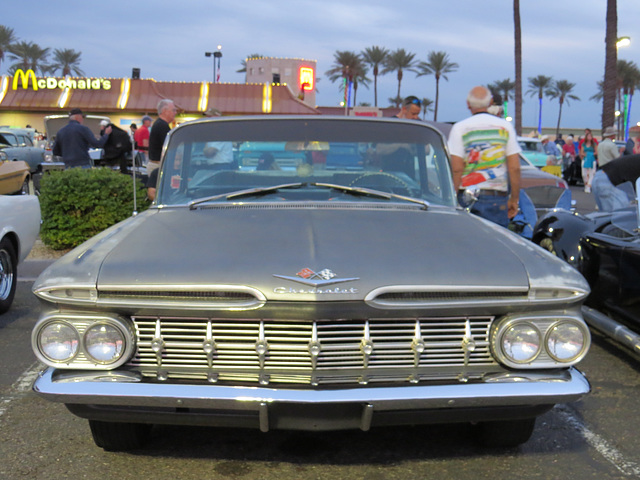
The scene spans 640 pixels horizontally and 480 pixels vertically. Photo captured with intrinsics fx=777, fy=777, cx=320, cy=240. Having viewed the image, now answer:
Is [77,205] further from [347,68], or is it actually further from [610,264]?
[347,68]

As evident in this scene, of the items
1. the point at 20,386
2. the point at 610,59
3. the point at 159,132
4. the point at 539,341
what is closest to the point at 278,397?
the point at 539,341

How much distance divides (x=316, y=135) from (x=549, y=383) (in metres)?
2.01

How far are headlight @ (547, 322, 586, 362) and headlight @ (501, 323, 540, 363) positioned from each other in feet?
0.19

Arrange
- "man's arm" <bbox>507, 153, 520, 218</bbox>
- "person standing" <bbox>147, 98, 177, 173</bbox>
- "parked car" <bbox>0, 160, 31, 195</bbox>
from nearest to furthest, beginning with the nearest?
"man's arm" <bbox>507, 153, 520, 218</bbox>
"parked car" <bbox>0, 160, 31, 195</bbox>
"person standing" <bbox>147, 98, 177, 173</bbox>

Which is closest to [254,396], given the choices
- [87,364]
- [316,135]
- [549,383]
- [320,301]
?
[320,301]

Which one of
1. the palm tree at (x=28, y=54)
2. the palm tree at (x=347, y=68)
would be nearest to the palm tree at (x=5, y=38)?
→ the palm tree at (x=28, y=54)

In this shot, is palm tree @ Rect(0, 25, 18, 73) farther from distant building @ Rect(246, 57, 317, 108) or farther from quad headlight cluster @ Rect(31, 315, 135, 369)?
quad headlight cluster @ Rect(31, 315, 135, 369)

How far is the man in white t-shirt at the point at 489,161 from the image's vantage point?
6125 mm

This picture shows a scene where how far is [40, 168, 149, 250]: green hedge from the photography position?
952cm

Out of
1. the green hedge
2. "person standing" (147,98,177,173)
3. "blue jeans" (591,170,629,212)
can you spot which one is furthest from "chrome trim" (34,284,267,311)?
the green hedge

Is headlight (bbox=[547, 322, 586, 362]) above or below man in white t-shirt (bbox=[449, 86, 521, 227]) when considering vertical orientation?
below

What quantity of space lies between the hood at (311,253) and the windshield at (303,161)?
0.39 metres

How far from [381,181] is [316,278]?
4.87 feet

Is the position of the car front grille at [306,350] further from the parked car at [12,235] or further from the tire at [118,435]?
the parked car at [12,235]
